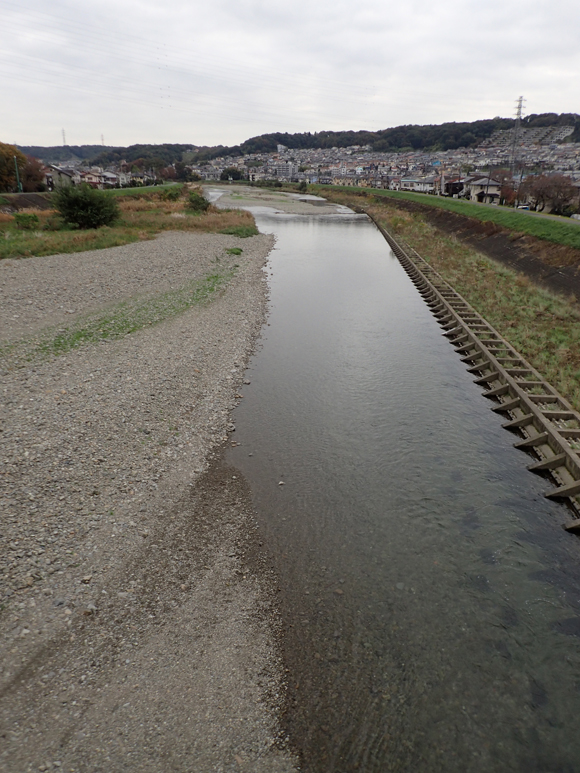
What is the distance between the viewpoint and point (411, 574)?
32.1 ft

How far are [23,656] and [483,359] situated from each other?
20.0 metres

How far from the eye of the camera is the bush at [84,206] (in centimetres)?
4497

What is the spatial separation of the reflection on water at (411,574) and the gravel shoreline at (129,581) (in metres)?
0.80

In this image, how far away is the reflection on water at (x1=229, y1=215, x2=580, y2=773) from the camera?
23.0 ft

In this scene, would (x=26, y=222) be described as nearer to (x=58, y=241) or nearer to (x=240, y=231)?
(x=58, y=241)

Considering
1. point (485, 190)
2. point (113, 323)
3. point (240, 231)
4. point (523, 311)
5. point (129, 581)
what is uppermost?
point (485, 190)

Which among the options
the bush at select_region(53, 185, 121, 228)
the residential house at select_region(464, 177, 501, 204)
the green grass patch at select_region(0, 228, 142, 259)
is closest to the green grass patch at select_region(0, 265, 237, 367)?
the green grass patch at select_region(0, 228, 142, 259)

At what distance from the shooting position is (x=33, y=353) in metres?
18.1

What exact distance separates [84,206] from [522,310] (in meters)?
42.2

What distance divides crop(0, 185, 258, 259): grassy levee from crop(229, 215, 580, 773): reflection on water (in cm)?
2769

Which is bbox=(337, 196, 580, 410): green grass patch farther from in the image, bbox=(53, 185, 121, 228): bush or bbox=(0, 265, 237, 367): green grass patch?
bbox=(53, 185, 121, 228): bush

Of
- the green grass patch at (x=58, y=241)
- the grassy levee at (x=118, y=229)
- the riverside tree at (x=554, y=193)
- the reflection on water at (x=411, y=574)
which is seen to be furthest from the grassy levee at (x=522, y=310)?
the green grass patch at (x=58, y=241)

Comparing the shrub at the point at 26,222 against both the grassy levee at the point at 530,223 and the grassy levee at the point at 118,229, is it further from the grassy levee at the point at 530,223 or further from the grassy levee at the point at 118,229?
the grassy levee at the point at 530,223

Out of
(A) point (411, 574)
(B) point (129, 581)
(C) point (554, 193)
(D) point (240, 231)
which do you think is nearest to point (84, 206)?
(D) point (240, 231)
